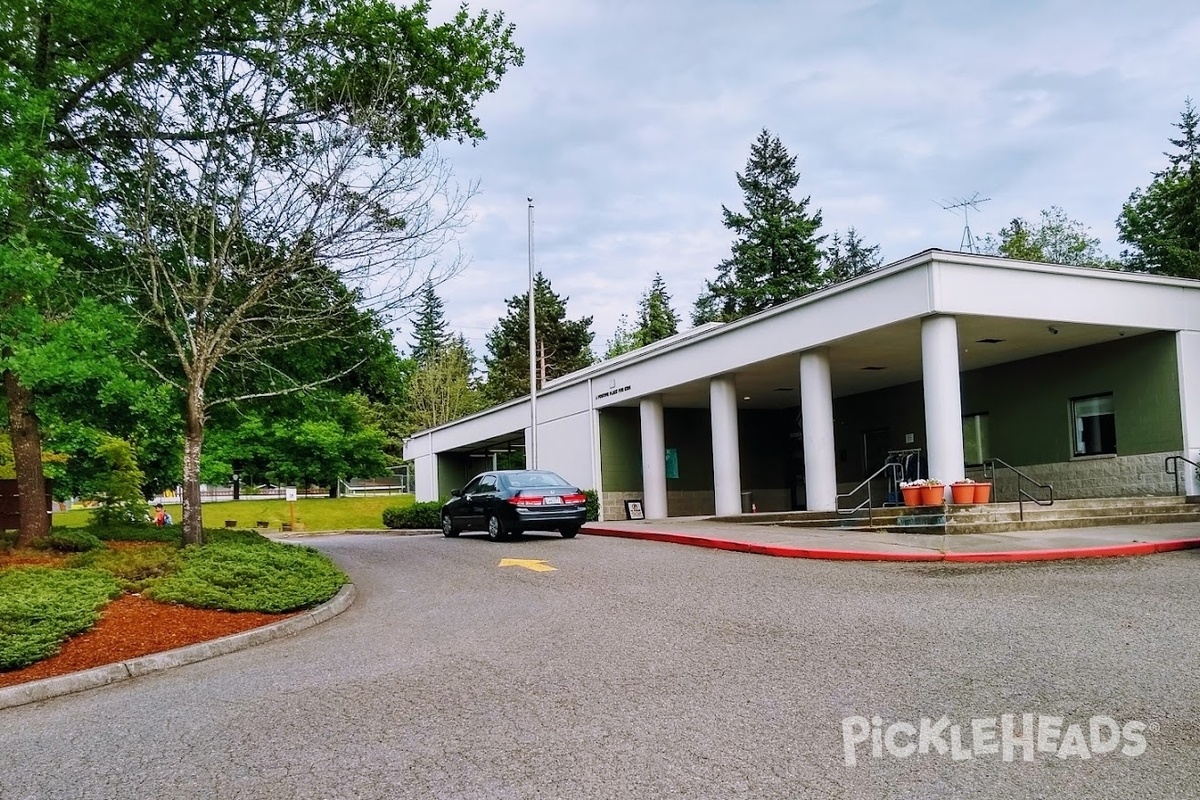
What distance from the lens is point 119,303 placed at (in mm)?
13164

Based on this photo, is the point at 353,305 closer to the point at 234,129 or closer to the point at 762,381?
the point at 234,129

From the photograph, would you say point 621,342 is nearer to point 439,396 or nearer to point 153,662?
point 439,396

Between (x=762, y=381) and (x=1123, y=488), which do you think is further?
(x=762, y=381)

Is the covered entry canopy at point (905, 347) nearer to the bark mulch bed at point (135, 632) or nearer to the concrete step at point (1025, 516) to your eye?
the concrete step at point (1025, 516)

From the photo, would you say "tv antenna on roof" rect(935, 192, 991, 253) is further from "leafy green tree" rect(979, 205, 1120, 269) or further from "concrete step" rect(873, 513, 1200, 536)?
"leafy green tree" rect(979, 205, 1120, 269)

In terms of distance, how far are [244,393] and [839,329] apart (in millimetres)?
11574

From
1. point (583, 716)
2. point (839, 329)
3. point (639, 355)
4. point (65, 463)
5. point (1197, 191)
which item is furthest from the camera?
point (1197, 191)

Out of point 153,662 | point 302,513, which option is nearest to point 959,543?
point 153,662

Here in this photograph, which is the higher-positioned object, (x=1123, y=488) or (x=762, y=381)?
(x=762, y=381)

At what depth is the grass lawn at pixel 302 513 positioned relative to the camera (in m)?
41.7

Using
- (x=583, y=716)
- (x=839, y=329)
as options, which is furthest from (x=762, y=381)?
(x=583, y=716)

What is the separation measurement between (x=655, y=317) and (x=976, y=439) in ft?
152

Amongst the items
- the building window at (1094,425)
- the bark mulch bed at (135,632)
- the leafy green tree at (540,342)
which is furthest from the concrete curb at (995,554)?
the leafy green tree at (540,342)

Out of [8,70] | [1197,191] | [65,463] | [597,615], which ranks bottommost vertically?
[597,615]
